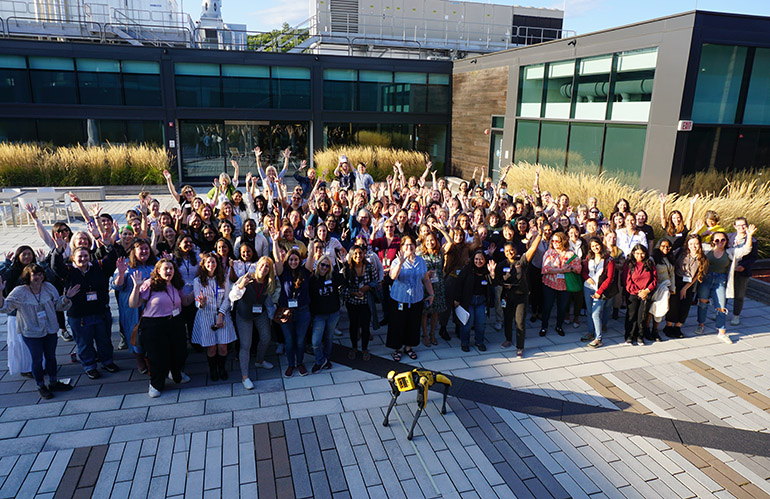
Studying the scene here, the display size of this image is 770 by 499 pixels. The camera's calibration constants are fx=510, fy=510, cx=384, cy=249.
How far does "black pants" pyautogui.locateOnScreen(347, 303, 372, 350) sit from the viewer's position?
6543mm

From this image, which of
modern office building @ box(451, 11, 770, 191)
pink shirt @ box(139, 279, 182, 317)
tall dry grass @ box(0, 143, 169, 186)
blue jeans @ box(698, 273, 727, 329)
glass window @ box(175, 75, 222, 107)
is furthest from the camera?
glass window @ box(175, 75, 222, 107)

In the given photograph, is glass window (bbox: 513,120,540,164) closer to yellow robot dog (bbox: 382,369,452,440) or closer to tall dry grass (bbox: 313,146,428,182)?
tall dry grass (bbox: 313,146,428,182)

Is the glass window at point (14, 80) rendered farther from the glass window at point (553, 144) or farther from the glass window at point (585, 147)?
the glass window at point (585, 147)

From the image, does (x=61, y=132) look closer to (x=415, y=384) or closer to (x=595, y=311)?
(x=415, y=384)

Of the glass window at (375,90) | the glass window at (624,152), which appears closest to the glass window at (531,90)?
the glass window at (624,152)

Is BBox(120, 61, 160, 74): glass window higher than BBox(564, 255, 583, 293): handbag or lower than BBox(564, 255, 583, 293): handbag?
higher

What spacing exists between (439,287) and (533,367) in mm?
1630

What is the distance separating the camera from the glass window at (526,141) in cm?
1741

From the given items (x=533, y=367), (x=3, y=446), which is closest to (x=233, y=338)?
(x=3, y=446)

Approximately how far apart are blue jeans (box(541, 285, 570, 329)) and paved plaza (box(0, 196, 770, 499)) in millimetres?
816

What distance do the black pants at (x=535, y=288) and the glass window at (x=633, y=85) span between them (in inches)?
283

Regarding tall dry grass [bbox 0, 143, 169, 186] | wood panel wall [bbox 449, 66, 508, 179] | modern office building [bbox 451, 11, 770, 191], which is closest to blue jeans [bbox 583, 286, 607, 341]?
modern office building [bbox 451, 11, 770, 191]

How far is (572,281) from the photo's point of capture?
744 centimetres

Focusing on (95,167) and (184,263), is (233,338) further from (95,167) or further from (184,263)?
→ (95,167)
